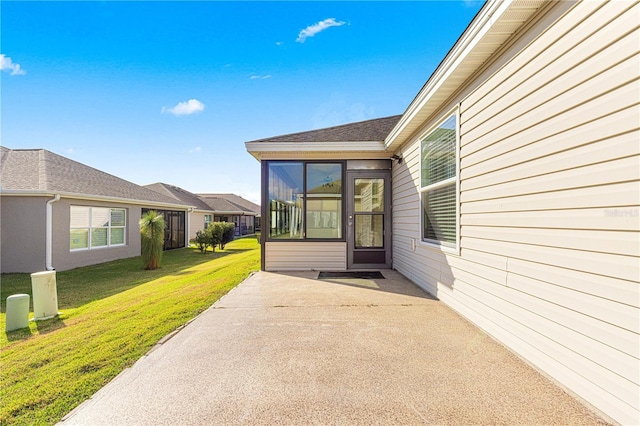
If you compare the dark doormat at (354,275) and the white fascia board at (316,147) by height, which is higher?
the white fascia board at (316,147)

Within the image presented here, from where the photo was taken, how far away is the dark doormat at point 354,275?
5340 millimetres

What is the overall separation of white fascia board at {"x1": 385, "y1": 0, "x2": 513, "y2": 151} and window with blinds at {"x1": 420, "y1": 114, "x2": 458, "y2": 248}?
15.8 inches

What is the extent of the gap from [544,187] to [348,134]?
4651 mm

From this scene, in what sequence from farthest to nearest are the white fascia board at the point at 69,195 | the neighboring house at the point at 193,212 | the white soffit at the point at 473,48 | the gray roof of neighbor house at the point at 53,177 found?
the neighboring house at the point at 193,212
the gray roof of neighbor house at the point at 53,177
the white fascia board at the point at 69,195
the white soffit at the point at 473,48

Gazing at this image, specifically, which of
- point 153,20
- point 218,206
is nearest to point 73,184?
point 153,20

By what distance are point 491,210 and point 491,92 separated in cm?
121

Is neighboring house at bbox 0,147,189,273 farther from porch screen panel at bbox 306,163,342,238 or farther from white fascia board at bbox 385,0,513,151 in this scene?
white fascia board at bbox 385,0,513,151

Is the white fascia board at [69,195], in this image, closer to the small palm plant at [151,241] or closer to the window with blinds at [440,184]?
the small palm plant at [151,241]

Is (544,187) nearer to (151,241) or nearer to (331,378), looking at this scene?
(331,378)

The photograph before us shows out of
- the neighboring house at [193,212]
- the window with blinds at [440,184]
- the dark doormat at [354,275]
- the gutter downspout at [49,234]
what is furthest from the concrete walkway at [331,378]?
the neighboring house at [193,212]

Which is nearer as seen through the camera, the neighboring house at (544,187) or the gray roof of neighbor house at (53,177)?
the neighboring house at (544,187)

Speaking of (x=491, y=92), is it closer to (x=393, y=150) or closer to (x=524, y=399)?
(x=524, y=399)

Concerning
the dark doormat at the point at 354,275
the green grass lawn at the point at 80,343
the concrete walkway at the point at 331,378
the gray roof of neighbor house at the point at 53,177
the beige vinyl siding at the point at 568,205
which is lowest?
the green grass lawn at the point at 80,343

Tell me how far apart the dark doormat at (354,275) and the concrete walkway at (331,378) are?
207 centimetres
